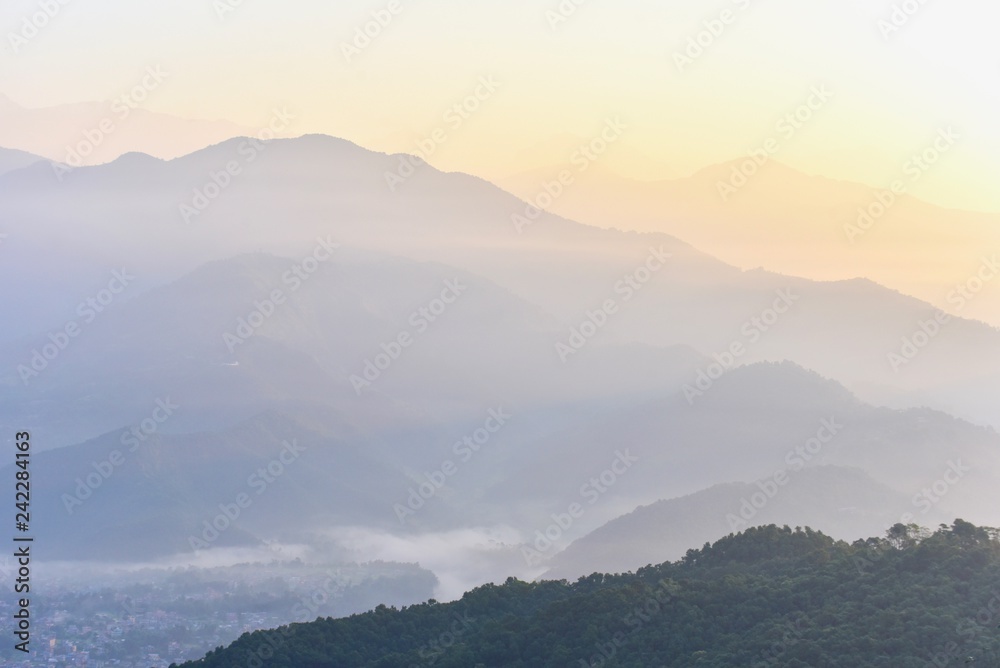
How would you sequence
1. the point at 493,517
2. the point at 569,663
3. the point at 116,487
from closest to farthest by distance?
the point at 569,663
the point at 116,487
the point at 493,517

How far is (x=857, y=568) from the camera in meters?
46.6

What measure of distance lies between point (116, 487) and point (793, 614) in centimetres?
14717

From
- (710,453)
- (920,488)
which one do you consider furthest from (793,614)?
(710,453)

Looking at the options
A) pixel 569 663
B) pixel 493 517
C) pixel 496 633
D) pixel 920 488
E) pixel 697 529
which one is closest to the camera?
pixel 569 663

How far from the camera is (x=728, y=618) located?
4478 centimetres

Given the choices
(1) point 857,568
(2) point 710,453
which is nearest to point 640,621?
(1) point 857,568

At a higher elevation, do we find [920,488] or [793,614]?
[920,488]

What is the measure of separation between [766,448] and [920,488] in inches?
1431

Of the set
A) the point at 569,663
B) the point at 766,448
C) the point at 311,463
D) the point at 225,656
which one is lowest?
the point at 569,663

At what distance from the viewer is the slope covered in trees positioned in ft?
130

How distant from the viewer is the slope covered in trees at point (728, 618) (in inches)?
1565

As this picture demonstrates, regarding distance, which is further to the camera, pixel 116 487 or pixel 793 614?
pixel 116 487

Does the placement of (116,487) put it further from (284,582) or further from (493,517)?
(493,517)

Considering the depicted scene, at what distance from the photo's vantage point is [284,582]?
498ft
